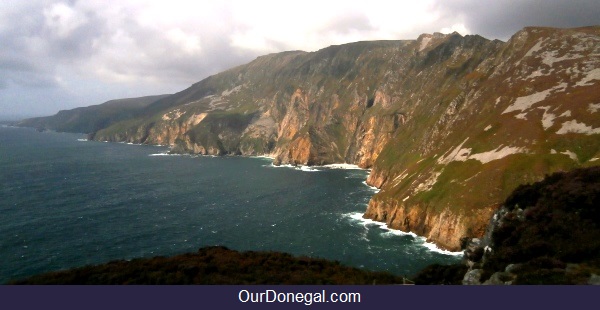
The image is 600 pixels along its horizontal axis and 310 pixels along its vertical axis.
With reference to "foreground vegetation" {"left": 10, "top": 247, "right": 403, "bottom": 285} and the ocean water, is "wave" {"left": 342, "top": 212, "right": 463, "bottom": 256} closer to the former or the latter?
the ocean water

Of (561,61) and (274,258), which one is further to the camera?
(561,61)

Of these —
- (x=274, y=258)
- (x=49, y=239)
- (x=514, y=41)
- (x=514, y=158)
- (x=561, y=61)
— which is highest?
(x=514, y=41)

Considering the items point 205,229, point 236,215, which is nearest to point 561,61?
point 236,215

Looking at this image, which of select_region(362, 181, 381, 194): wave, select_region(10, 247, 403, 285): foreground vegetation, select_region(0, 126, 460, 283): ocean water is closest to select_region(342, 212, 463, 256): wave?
select_region(0, 126, 460, 283): ocean water

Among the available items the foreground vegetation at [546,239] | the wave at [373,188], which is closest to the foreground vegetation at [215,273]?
the foreground vegetation at [546,239]

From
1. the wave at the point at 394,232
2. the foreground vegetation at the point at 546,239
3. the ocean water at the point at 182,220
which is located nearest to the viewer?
the foreground vegetation at the point at 546,239

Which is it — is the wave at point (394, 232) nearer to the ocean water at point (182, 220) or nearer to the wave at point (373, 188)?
the ocean water at point (182, 220)

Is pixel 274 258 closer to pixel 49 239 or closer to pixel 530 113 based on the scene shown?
pixel 49 239

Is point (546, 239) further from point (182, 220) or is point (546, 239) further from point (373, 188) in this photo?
point (373, 188)

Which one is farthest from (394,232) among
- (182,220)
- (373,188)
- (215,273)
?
(215,273)
